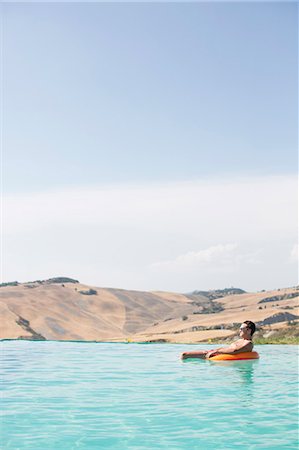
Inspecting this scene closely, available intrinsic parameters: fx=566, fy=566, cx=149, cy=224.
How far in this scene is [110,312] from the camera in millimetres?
62781

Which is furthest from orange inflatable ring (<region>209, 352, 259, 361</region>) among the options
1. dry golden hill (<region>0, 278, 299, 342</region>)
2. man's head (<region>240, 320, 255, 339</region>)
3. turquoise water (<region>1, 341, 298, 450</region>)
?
dry golden hill (<region>0, 278, 299, 342</region>)

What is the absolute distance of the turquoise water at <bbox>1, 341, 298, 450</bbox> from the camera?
24.0 ft

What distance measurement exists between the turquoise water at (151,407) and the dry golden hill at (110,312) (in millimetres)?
25406

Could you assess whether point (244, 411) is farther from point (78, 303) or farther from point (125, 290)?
point (125, 290)

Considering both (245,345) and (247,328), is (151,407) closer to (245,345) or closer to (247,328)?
(245,345)

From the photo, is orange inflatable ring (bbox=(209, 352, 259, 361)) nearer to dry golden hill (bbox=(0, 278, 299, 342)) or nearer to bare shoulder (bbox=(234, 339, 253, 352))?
bare shoulder (bbox=(234, 339, 253, 352))

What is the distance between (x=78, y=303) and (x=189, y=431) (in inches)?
2197

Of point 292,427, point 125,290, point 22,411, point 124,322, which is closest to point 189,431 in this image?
point 292,427

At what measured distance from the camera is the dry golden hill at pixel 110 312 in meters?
45.9

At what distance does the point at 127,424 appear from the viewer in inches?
324

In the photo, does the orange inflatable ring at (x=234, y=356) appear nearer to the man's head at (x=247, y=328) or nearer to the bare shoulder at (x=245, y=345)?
the bare shoulder at (x=245, y=345)

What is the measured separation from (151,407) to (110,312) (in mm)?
54006

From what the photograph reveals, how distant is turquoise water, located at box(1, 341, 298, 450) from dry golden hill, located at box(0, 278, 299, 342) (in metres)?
25.4

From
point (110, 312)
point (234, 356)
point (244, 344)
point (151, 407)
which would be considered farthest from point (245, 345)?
point (110, 312)
